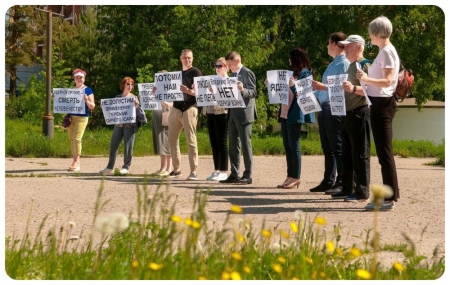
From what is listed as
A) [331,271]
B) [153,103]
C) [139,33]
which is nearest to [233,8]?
[139,33]

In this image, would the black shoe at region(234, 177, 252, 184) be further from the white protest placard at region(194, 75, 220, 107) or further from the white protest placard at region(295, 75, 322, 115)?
the white protest placard at region(295, 75, 322, 115)

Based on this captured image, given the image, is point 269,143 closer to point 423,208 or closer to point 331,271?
point 423,208

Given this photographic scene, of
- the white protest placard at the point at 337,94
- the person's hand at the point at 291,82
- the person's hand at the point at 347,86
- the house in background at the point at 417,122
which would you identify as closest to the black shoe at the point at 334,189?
the person's hand at the point at 291,82

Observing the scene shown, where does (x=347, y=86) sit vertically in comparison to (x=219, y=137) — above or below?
above

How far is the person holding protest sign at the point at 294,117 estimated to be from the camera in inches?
477

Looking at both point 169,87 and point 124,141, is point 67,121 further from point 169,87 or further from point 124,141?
point 169,87

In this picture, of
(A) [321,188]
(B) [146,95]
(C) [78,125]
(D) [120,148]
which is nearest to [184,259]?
(A) [321,188]

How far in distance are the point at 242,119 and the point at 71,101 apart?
4.11m

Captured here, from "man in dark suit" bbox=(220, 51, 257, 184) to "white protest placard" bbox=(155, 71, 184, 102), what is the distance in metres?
1.26

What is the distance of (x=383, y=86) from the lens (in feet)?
30.8

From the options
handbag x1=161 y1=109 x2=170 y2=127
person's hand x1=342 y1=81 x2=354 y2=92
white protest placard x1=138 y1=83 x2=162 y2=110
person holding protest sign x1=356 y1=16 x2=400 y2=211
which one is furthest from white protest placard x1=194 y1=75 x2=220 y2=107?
person holding protest sign x1=356 y1=16 x2=400 y2=211

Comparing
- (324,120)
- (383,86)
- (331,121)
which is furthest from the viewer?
(324,120)

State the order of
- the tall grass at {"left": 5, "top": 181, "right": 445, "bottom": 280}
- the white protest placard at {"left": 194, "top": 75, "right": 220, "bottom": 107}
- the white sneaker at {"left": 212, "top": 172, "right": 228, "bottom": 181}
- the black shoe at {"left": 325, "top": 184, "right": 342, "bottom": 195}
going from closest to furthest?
the tall grass at {"left": 5, "top": 181, "right": 445, "bottom": 280}, the black shoe at {"left": 325, "top": 184, "right": 342, "bottom": 195}, the white protest placard at {"left": 194, "top": 75, "right": 220, "bottom": 107}, the white sneaker at {"left": 212, "top": 172, "right": 228, "bottom": 181}

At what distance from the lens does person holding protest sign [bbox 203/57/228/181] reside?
13.7 metres
